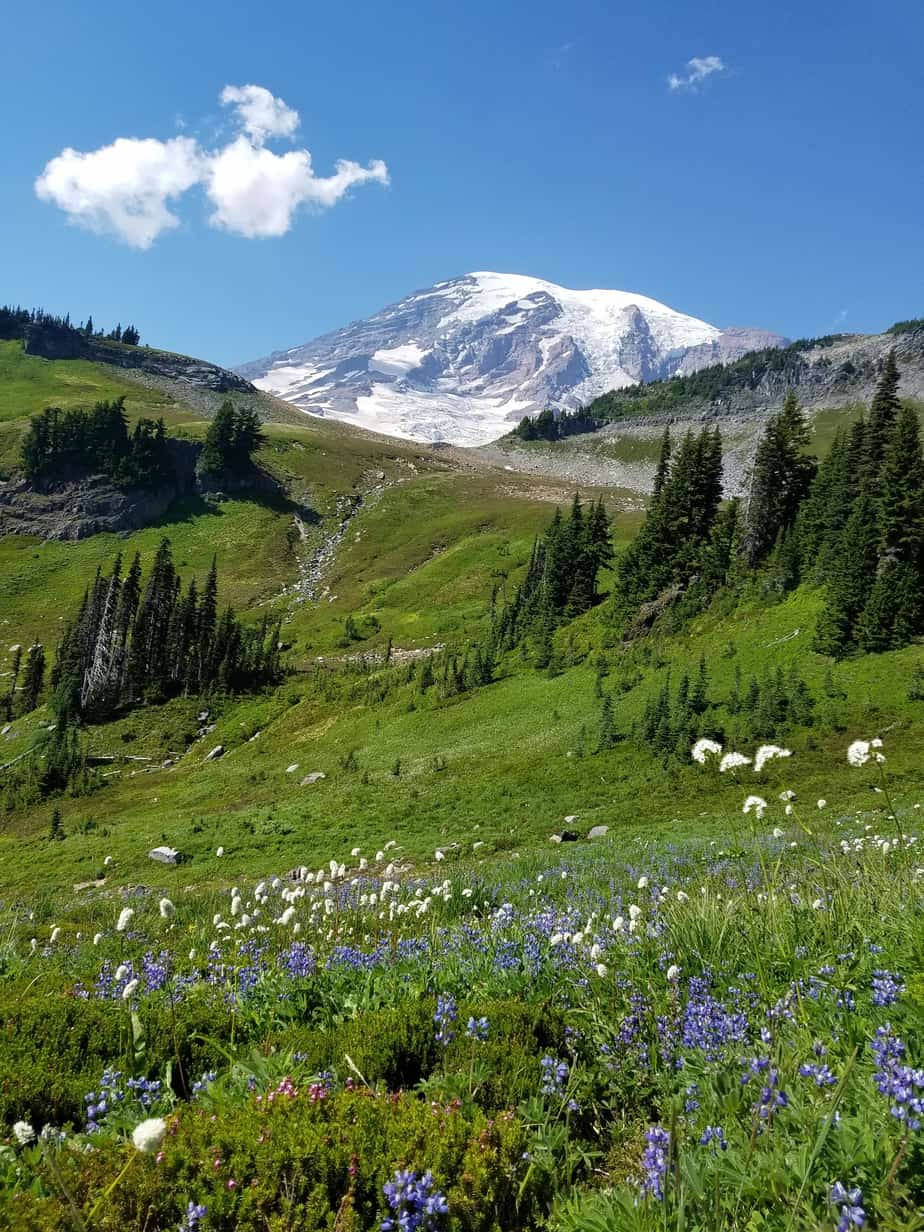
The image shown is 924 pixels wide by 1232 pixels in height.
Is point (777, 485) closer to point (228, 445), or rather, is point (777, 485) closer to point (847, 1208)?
point (847, 1208)

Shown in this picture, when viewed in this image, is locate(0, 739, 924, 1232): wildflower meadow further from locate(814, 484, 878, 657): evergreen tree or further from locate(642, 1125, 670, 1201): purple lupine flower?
locate(814, 484, 878, 657): evergreen tree

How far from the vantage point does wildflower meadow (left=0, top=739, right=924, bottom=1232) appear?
8.28 feet

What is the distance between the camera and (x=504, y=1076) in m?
3.81

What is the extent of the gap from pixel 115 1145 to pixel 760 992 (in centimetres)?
360

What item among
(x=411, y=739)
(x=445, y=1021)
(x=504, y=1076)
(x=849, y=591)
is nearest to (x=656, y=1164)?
(x=504, y=1076)

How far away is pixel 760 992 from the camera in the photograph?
4152 mm

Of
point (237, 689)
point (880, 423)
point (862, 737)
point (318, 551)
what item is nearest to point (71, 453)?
point (318, 551)

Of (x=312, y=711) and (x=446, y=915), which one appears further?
(x=312, y=711)

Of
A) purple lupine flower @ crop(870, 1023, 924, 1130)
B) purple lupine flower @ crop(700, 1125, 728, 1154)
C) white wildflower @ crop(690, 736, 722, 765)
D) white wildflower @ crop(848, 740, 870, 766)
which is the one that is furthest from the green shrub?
white wildflower @ crop(848, 740, 870, 766)

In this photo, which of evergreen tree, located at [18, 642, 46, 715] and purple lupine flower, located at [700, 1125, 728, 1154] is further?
evergreen tree, located at [18, 642, 46, 715]

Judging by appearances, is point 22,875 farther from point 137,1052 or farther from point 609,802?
point 137,1052

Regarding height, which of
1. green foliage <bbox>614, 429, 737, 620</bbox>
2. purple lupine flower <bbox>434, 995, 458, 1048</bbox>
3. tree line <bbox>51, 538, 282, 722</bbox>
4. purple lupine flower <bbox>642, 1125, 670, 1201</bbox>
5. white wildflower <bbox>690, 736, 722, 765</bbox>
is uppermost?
green foliage <bbox>614, 429, 737, 620</bbox>

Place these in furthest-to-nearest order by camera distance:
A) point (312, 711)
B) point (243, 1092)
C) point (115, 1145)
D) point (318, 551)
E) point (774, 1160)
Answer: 1. point (318, 551)
2. point (312, 711)
3. point (243, 1092)
4. point (115, 1145)
5. point (774, 1160)

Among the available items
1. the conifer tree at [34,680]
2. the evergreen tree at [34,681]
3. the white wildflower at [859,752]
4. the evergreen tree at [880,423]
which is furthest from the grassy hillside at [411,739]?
the white wildflower at [859,752]
